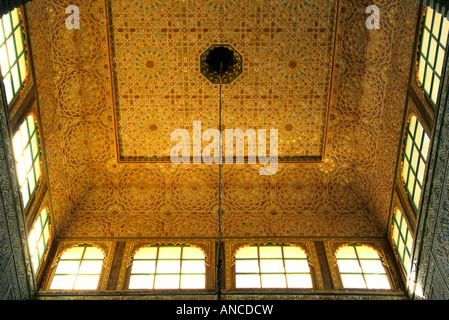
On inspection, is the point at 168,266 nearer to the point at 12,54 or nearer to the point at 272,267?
the point at 272,267

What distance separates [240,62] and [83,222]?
303cm

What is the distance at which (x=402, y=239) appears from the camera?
6172mm

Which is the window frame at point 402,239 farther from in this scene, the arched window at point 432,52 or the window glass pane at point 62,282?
the window glass pane at point 62,282

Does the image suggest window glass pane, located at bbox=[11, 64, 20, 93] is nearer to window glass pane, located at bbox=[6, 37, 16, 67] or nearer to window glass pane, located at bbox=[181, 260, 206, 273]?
window glass pane, located at bbox=[6, 37, 16, 67]

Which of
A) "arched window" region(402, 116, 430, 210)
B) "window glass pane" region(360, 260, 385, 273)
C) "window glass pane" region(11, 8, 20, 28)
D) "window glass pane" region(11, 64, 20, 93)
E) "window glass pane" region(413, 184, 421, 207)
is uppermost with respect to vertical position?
"window glass pane" region(11, 8, 20, 28)

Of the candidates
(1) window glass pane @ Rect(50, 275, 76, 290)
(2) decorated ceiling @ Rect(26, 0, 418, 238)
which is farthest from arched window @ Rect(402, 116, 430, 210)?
(1) window glass pane @ Rect(50, 275, 76, 290)

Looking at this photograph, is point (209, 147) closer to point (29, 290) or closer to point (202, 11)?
point (202, 11)

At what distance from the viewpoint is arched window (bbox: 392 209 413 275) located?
5945mm

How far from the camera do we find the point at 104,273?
6.16 meters

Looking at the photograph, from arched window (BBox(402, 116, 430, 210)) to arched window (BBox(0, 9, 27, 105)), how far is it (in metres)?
4.44

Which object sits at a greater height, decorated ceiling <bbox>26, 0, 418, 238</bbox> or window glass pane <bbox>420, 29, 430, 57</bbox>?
decorated ceiling <bbox>26, 0, 418, 238</bbox>

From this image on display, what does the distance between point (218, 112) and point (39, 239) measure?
2824 millimetres

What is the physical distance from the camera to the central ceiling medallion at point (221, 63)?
6621mm

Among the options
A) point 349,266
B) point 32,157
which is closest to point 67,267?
point 32,157
